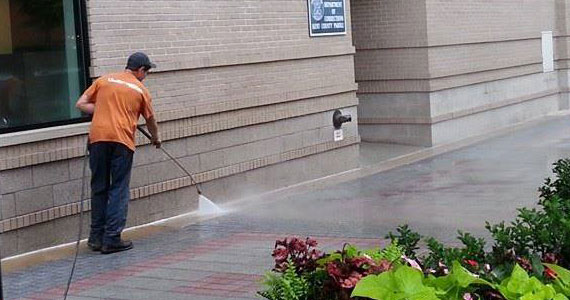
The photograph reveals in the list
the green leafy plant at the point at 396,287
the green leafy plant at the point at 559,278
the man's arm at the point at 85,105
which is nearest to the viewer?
the green leafy plant at the point at 396,287

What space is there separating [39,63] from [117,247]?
2.11 m

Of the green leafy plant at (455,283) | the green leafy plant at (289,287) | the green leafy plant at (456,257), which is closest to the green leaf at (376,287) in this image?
the green leafy plant at (455,283)

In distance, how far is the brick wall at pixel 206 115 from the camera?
977 cm

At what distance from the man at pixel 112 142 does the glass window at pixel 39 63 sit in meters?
0.75

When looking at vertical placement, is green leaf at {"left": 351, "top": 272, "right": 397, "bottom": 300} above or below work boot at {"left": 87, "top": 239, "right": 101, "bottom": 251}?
above

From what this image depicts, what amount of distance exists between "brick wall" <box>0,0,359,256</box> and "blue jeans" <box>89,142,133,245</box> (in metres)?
0.63

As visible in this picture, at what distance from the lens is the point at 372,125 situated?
17.9 m

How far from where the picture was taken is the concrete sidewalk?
321 inches

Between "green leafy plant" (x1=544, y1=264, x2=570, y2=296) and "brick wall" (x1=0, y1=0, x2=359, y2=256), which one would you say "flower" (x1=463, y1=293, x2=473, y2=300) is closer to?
"green leafy plant" (x1=544, y1=264, x2=570, y2=296)

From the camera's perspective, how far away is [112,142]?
30.6 feet

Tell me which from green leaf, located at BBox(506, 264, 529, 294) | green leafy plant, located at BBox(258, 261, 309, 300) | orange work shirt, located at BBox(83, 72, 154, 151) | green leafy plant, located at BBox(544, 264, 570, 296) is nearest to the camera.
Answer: green leaf, located at BBox(506, 264, 529, 294)

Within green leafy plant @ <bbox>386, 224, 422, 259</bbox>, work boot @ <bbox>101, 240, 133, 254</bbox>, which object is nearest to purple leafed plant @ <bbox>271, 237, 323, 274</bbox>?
A: green leafy plant @ <bbox>386, 224, 422, 259</bbox>

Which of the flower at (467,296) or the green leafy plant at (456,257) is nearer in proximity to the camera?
the flower at (467,296)

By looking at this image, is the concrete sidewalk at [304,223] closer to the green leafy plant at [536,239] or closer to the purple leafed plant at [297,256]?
the green leafy plant at [536,239]
